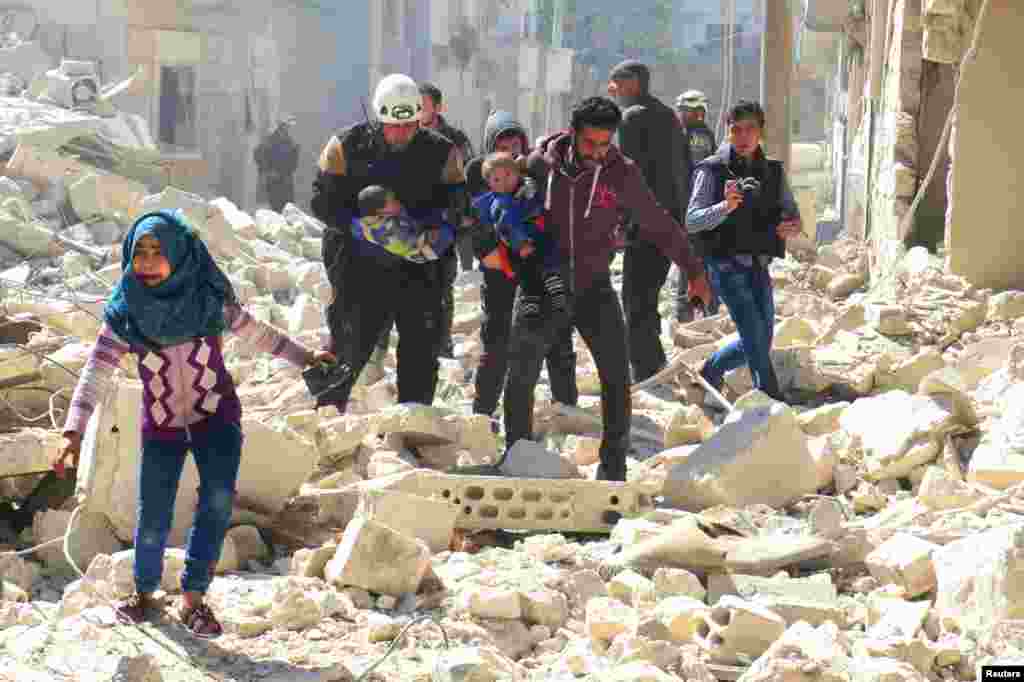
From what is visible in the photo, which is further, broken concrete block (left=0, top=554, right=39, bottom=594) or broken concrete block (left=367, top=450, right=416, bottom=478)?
broken concrete block (left=367, top=450, right=416, bottom=478)

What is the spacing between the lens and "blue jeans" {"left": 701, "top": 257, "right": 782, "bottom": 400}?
779 cm

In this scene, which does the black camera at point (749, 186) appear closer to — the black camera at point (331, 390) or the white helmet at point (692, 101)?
the black camera at point (331, 390)

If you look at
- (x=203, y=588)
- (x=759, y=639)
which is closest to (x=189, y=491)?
(x=203, y=588)

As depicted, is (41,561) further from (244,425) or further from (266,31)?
(266,31)

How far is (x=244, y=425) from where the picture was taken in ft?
19.7

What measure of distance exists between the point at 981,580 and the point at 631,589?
3.56ft

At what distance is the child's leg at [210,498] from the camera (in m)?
4.94

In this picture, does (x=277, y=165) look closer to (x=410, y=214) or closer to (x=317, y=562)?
(x=410, y=214)

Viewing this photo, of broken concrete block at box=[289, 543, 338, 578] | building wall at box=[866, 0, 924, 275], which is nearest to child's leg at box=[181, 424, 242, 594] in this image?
broken concrete block at box=[289, 543, 338, 578]

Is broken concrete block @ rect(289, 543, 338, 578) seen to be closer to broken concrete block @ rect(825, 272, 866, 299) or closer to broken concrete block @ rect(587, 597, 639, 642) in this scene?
broken concrete block @ rect(587, 597, 639, 642)

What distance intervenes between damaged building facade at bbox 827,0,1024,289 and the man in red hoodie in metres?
2.51

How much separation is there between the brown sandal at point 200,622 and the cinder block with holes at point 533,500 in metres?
1.30

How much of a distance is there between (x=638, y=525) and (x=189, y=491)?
158cm

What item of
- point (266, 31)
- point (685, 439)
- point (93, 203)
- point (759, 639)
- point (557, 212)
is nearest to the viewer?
point (759, 639)
